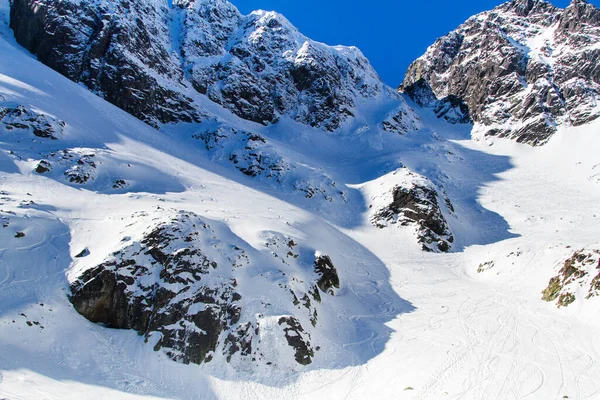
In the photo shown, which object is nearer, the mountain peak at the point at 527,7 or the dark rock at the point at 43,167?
the dark rock at the point at 43,167

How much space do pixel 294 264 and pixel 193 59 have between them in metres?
64.3

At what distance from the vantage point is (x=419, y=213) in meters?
42.8

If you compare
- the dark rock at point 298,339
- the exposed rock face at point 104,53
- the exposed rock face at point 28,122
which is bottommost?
the dark rock at point 298,339

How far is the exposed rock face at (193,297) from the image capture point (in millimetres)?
19094

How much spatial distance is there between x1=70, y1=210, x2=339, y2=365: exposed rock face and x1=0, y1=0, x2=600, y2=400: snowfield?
0.39 m

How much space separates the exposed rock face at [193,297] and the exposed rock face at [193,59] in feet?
133

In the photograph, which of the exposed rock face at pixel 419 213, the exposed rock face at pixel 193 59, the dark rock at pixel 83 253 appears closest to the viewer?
the dark rock at pixel 83 253

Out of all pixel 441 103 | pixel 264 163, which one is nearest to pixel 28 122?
pixel 264 163

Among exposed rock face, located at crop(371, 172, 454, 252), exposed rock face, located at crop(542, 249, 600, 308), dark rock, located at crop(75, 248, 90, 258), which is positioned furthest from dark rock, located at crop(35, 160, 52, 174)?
exposed rock face, located at crop(542, 249, 600, 308)

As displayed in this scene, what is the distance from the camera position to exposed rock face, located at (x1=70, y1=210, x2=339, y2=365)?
1909cm

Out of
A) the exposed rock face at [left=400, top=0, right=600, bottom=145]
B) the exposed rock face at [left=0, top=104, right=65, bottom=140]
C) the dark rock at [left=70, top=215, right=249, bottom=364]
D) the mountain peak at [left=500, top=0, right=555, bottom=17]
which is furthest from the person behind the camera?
the mountain peak at [left=500, top=0, right=555, bottom=17]

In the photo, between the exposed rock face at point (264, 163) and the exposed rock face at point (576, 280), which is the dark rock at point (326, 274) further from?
the exposed rock face at point (264, 163)

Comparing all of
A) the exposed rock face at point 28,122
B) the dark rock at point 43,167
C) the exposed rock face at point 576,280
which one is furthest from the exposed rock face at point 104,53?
the exposed rock face at point 576,280

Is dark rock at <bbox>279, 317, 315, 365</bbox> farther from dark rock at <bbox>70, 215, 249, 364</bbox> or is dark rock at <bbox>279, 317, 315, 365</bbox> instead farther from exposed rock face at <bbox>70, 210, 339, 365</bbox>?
dark rock at <bbox>70, 215, 249, 364</bbox>
